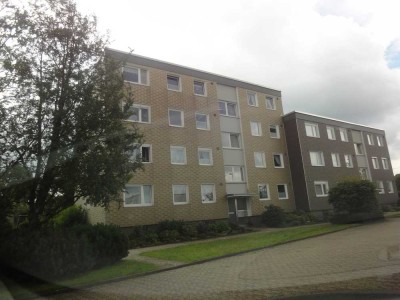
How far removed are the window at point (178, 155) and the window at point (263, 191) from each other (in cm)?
818

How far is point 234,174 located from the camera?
3228 centimetres

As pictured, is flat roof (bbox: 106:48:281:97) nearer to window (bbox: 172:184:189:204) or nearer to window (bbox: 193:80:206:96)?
window (bbox: 193:80:206:96)

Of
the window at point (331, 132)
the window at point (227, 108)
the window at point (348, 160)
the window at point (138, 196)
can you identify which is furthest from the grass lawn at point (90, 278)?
the window at point (348, 160)

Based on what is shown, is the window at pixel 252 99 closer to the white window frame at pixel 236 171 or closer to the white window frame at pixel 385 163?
the white window frame at pixel 236 171

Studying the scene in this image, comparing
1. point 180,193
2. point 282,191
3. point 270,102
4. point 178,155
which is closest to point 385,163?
point 270,102

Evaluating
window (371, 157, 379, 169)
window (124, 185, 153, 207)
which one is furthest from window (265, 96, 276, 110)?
window (371, 157, 379, 169)

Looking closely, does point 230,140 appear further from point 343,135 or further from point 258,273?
point 258,273

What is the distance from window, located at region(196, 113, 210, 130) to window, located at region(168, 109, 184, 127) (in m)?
1.62

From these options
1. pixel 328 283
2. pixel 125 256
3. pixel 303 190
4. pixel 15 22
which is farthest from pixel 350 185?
pixel 15 22

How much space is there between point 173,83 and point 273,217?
41.7ft

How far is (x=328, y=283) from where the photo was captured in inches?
333

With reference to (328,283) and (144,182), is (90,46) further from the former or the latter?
(144,182)

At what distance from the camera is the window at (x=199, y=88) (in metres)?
32.0

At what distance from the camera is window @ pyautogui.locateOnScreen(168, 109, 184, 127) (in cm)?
2922
